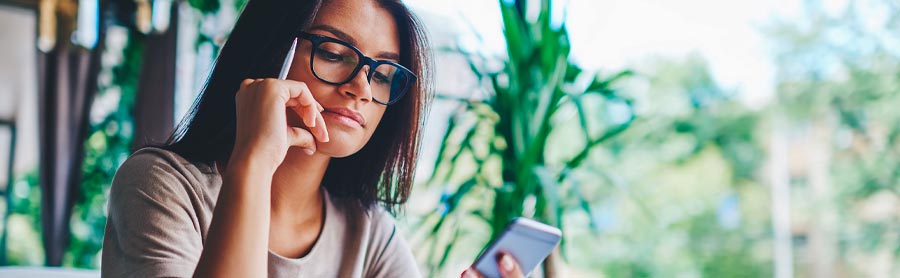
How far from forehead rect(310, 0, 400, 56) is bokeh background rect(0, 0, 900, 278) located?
0.11 metres

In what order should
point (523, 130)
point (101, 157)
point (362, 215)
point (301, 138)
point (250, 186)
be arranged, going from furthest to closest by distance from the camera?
point (101, 157), point (523, 130), point (362, 215), point (301, 138), point (250, 186)

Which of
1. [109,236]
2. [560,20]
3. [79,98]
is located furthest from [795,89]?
[79,98]

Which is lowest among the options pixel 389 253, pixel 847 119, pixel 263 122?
pixel 389 253

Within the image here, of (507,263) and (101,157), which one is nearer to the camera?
(507,263)

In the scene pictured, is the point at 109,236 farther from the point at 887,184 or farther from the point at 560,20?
the point at 887,184

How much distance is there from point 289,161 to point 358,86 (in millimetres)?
178

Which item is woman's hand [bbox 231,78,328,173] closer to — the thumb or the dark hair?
the thumb

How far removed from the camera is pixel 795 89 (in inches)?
135

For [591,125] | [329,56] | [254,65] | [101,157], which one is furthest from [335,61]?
[101,157]

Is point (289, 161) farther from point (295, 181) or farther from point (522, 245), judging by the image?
point (522, 245)

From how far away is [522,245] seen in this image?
3.29 ft

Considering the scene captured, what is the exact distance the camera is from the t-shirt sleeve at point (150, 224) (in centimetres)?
84

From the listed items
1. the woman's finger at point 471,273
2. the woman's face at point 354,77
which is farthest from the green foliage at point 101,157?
the woman's finger at point 471,273

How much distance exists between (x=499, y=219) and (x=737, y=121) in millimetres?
2791
